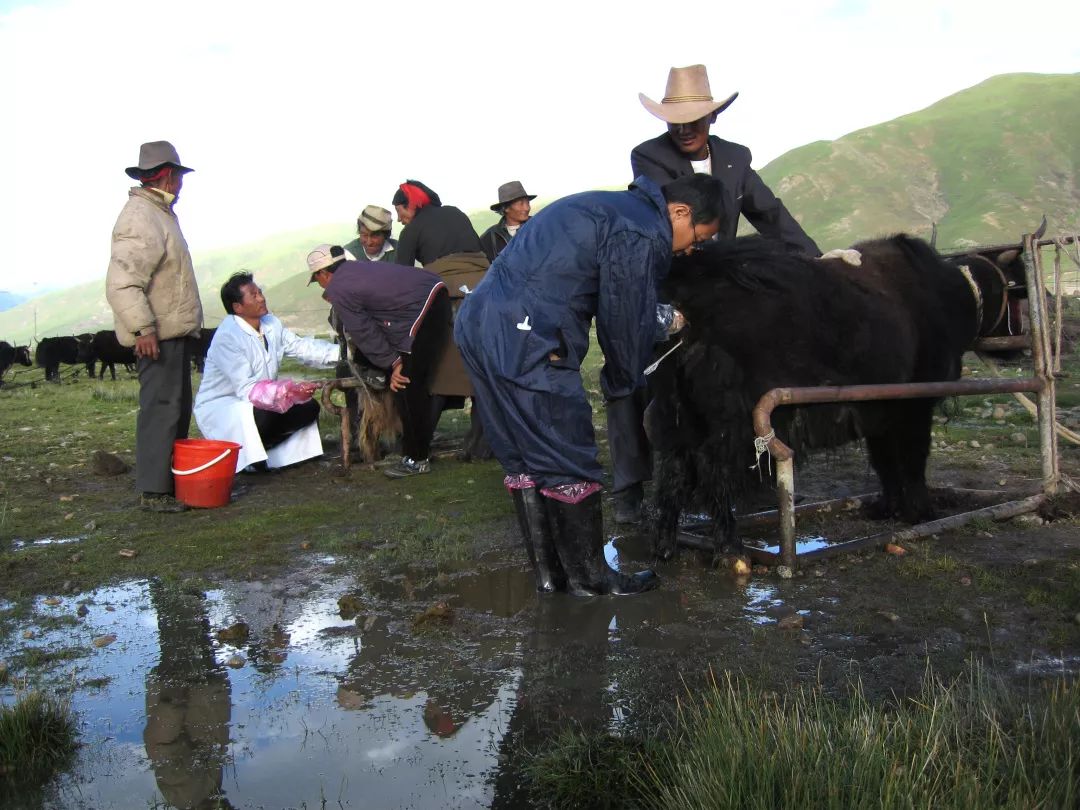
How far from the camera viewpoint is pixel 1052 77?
340ft

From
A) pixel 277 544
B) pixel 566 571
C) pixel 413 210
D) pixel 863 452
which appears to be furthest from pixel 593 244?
pixel 413 210

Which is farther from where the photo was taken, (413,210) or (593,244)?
(413,210)

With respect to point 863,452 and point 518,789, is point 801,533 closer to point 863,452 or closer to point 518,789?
point 863,452

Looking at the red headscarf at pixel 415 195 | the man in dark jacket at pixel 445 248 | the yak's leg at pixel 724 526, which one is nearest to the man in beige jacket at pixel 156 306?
the man in dark jacket at pixel 445 248

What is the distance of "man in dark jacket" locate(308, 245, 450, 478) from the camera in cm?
727

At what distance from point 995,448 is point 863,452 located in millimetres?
936

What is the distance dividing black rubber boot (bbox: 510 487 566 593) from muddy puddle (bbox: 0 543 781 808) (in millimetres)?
111

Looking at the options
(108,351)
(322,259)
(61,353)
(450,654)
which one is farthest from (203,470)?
(61,353)

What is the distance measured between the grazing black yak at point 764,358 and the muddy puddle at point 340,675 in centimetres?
49

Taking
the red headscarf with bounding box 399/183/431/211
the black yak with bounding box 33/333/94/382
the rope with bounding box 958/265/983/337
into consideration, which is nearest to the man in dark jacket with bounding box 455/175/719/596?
the rope with bounding box 958/265/983/337

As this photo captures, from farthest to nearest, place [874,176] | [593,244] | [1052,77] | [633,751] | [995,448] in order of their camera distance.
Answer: [1052,77], [874,176], [995,448], [593,244], [633,751]

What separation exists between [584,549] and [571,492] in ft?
0.86

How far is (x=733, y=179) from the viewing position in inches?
215

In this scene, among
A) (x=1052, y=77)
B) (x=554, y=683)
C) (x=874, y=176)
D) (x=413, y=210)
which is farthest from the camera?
(x=1052, y=77)
